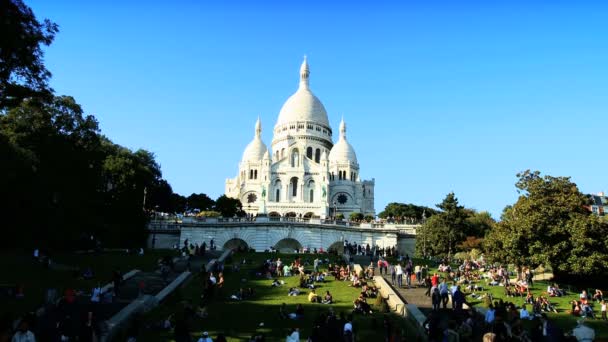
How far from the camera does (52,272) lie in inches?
1038

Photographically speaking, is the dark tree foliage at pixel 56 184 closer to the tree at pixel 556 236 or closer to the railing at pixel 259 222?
the railing at pixel 259 222

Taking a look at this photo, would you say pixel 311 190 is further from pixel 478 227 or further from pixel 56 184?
pixel 56 184

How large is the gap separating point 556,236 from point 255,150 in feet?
240

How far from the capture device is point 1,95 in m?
23.6

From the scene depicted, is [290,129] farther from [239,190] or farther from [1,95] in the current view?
[1,95]

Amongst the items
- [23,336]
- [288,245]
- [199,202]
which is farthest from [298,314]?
[199,202]

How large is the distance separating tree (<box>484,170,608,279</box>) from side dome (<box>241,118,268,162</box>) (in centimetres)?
6906

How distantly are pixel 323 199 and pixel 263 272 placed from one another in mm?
58301

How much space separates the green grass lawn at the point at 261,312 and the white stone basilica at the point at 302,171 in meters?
55.9

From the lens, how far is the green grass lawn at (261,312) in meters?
17.5

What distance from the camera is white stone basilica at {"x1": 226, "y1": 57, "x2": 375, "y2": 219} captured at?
89.3 metres

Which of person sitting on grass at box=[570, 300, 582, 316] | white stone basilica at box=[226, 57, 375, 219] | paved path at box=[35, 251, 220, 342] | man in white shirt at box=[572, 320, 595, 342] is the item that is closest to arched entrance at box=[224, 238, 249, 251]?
paved path at box=[35, 251, 220, 342]

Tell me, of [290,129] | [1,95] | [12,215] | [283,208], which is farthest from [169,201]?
[1,95]

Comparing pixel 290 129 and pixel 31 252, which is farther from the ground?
pixel 290 129
